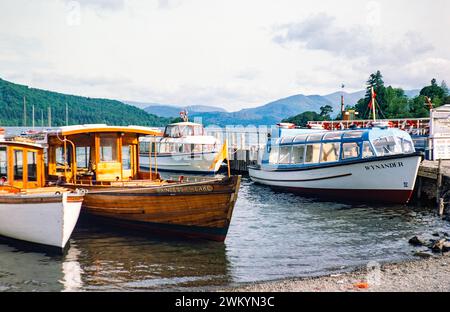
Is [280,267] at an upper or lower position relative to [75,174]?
lower

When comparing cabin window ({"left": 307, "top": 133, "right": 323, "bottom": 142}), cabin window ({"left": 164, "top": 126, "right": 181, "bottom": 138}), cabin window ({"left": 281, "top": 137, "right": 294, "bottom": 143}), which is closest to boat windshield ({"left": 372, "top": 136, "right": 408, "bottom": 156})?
cabin window ({"left": 307, "top": 133, "right": 323, "bottom": 142})

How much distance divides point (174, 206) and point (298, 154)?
14.5 meters

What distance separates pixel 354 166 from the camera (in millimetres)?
24953

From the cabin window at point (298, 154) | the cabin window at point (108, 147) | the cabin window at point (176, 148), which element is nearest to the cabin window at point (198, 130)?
the cabin window at point (176, 148)

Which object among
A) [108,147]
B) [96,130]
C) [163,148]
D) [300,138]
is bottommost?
[163,148]

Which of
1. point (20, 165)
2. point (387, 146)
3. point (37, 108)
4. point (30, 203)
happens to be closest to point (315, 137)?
point (387, 146)

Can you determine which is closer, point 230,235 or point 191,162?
point 230,235

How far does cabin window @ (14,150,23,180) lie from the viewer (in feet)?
58.3

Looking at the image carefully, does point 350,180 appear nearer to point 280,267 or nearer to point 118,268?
point 280,267

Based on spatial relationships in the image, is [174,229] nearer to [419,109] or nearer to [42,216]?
[42,216]

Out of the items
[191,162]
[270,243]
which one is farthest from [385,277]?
[191,162]

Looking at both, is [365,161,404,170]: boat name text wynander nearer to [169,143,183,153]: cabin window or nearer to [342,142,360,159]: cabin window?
[342,142,360,159]: cabin window
